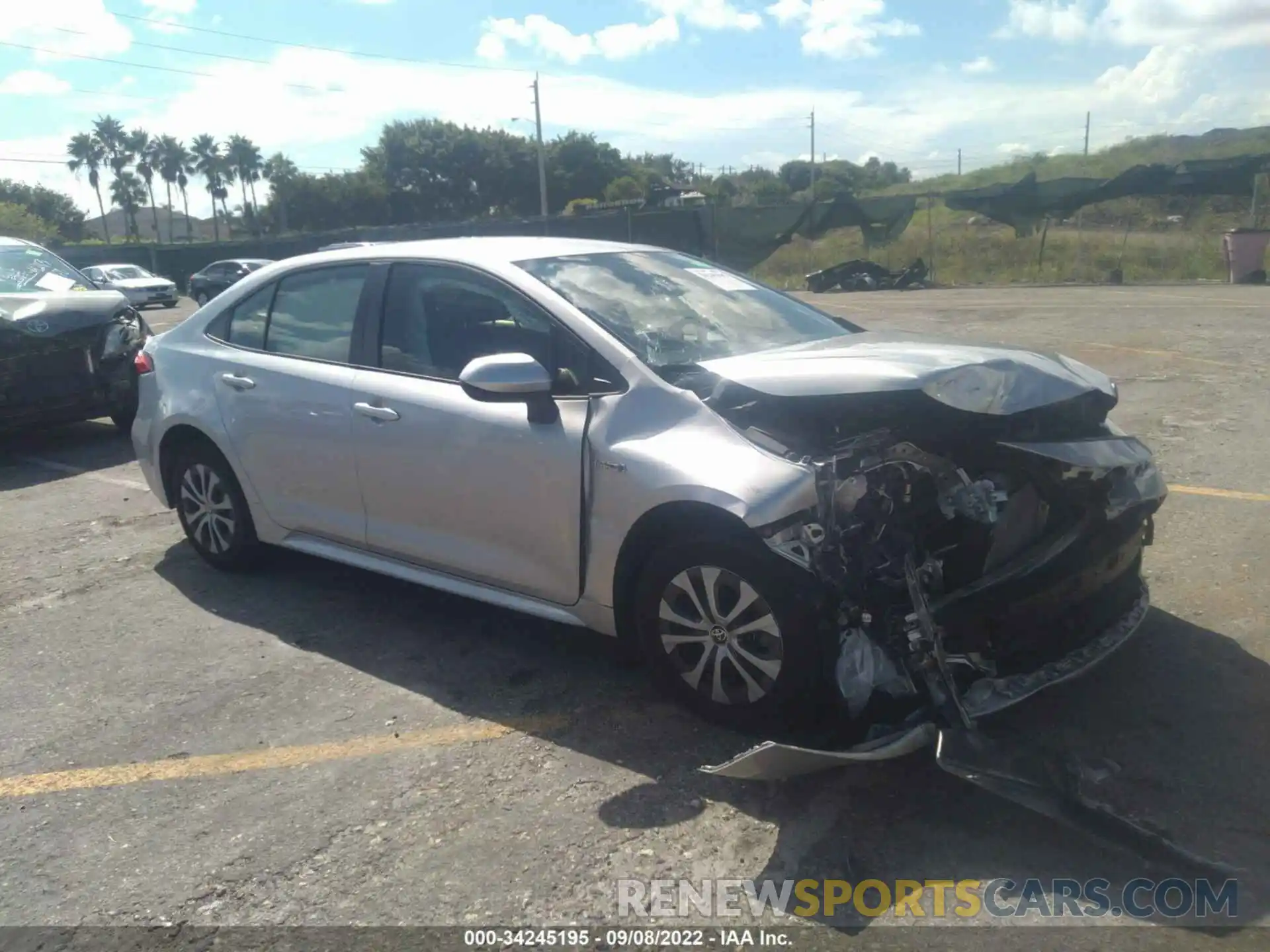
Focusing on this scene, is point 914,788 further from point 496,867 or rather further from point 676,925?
point 496,867

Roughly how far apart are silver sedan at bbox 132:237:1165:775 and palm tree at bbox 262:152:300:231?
221 feet

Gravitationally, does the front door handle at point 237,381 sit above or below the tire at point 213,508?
above

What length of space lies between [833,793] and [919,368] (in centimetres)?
140

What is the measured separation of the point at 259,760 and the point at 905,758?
2.19m

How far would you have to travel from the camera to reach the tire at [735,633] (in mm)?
3369

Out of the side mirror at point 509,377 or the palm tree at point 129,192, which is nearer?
the side mirror at point 509,377

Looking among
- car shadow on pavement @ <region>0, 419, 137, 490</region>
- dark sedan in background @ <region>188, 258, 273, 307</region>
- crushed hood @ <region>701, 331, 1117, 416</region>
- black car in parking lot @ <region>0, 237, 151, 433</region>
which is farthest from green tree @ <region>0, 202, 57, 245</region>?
crushed hood @ <region>701, 331, 1117, 416</region>

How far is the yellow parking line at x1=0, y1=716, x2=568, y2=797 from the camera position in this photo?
364cm

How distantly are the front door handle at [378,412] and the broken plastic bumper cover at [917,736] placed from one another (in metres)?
2.03

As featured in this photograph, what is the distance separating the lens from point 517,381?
3.85m

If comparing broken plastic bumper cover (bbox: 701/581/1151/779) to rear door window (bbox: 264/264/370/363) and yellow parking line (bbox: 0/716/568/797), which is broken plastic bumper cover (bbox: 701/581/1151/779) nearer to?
yellow parking line (bbox: 0/716/568/797)

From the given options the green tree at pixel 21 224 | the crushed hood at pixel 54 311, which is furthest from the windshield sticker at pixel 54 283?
the green tree at pixel 21 224

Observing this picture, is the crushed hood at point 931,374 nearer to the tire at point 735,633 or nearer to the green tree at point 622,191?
the tire at point 735,633

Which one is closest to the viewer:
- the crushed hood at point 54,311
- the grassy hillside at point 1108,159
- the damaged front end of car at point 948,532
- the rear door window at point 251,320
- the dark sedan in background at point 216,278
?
the damaged front end of car at point 948,532
